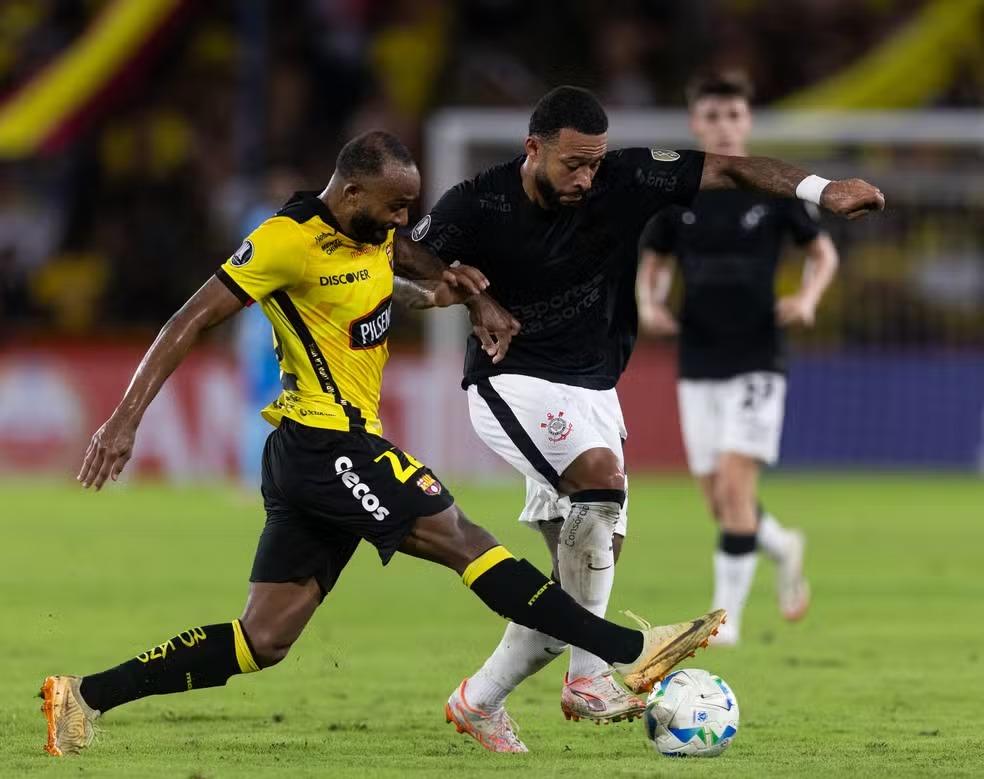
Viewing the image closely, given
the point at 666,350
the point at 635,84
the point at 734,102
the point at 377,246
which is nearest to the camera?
the point at 377,246

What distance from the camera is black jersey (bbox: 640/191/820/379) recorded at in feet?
31.8

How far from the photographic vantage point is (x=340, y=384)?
6.16 metres

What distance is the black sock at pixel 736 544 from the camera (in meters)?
9.45

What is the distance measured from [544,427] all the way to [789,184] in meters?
1.14

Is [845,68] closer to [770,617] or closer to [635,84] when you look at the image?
[635,84]

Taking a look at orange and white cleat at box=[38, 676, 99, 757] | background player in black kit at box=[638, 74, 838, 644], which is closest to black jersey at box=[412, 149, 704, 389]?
orange and white cleat at box=[38, 676, 99, 757]

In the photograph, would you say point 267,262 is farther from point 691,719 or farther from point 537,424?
point 691,719

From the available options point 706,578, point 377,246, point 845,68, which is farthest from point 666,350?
point 377,246

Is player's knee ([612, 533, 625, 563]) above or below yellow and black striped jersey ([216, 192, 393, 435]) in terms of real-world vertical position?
below

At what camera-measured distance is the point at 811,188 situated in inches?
247

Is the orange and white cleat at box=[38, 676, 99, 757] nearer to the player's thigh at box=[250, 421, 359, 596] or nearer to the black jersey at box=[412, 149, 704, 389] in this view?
the player's thigh at box=[250, 421, 359, 596]

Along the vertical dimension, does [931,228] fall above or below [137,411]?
above

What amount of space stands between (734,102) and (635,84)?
41.0 feet

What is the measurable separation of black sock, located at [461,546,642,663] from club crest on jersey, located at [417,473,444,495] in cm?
25
